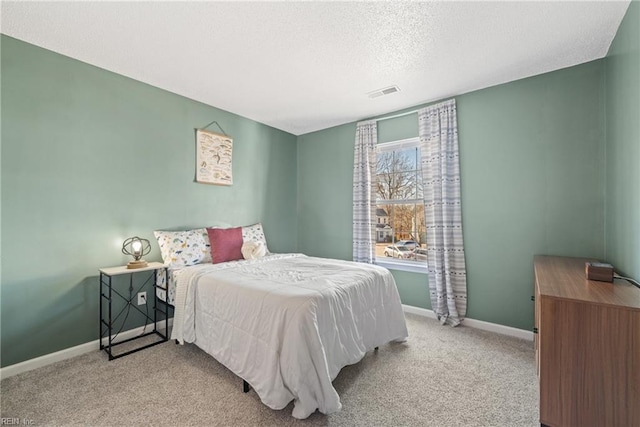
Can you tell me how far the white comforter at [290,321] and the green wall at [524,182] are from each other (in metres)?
1.16

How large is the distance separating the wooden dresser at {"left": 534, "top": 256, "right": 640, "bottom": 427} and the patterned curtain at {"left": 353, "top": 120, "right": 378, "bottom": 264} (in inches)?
91.7

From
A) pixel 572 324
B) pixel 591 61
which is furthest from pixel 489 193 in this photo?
pixel 572 324

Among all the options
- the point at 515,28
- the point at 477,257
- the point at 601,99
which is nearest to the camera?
the point at 515,28

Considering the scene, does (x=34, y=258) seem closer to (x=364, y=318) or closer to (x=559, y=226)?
(x=364, y=318)

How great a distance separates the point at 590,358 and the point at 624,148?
1.53 meters

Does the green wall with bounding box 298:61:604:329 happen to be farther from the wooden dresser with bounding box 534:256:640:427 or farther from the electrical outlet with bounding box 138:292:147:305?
the electrical outlet with bounding box 138:292:147:305

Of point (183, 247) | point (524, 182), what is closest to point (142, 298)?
point (183, 247)

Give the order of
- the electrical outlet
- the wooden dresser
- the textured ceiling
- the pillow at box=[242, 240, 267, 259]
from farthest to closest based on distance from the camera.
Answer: the pillow at box=[242, 240, 267, 259], the electrical outlet, the textured ceiling, the wooden dresser

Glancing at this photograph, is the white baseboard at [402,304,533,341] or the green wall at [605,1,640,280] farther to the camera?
the white baseboard at [402,304,533,341]

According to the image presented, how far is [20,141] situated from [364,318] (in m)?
2.96

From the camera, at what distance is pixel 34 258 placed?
6.88 ft

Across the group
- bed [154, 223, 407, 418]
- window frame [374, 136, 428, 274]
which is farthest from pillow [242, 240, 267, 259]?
window frame [374, 136, 428, 274]

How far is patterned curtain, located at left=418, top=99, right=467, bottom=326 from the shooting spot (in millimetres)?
2924

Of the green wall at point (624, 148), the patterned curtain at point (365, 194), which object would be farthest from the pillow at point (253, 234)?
the green wall at point (624, 148)
